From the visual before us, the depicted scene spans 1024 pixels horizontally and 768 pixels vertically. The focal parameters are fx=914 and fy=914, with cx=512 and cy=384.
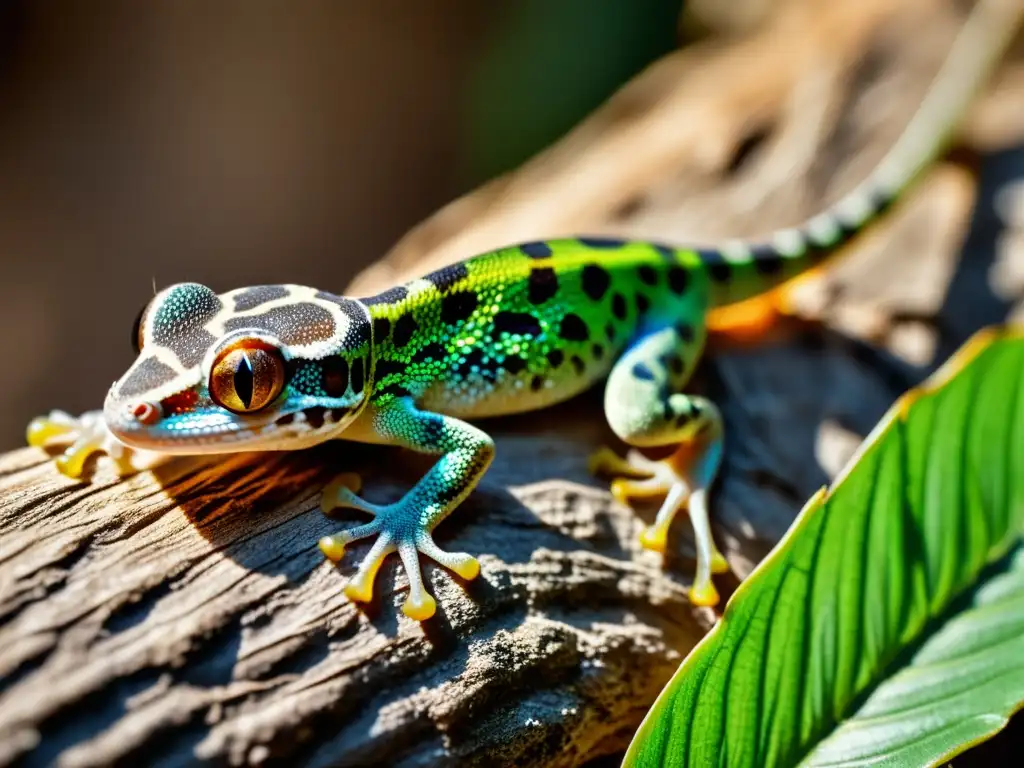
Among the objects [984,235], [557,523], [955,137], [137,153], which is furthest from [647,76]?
[557,523]

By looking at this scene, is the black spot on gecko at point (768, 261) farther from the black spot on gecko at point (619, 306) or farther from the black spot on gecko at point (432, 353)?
the black spot on gecko at point (432, 353)

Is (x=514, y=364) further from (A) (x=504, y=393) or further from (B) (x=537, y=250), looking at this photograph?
(B) (x=537, y=250)

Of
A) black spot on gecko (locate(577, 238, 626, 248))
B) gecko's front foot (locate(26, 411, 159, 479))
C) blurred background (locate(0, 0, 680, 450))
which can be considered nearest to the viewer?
gecko's front foot (locate(26, 411, 159, 479))

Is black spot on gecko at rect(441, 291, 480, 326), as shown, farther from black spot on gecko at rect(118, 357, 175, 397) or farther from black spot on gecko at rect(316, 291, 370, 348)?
black spot on gecko at rect(118, 357, 175, 397)

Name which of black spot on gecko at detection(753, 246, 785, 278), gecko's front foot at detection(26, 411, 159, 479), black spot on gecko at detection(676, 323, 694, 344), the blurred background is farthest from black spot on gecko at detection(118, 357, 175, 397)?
the blurred background

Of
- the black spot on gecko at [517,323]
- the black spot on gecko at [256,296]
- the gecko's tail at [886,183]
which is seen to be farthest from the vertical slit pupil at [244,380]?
the gecko's tail at [886,183]

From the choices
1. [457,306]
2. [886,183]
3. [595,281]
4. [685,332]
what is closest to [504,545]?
[457,306]

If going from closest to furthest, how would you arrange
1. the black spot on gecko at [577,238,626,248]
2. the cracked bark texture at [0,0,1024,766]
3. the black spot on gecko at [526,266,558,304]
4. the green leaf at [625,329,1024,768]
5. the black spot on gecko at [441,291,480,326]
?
the cracked bark texture at [0,0,1024,766], the green leaf at [625,329,1024,768], the black spot on gecko at [441,291,480,326], the black spot on gecko at [526,266,558,304], the black spot on gecko at [577,238,626,248]
